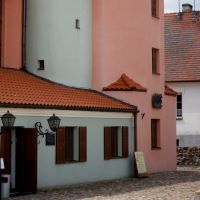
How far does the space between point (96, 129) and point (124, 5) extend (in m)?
6.81

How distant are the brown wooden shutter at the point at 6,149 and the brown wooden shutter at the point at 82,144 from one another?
3.48 meters

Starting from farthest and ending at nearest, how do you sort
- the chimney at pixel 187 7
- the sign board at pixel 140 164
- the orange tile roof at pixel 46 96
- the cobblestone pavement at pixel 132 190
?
the chimney at pixel 187 7, the sign board at pixel 140 164, the orange tile roof at pixel 46 96, the cobblestone pavement at pixel 132 190

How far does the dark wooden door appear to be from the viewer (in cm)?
1925

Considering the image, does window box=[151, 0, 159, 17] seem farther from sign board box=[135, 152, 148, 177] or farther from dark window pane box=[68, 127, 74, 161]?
dark window pane box=[68, 127, 74, 161]

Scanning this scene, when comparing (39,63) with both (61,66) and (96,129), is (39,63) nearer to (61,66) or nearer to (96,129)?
(61,66)

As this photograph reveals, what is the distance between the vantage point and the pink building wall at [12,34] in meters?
24.4

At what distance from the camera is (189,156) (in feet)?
115

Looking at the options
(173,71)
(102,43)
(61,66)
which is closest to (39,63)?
(61,66)

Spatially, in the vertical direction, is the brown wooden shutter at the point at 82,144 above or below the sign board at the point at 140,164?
above

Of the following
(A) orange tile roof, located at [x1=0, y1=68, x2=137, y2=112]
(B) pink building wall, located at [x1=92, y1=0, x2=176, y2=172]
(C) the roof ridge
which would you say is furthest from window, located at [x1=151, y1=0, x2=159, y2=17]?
(A) orange tile roof, located at [x1=0, y1=68, x2=137, y2=112]

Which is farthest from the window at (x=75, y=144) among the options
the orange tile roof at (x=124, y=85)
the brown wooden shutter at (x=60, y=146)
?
the orange tile roof at (x=124, y=85)

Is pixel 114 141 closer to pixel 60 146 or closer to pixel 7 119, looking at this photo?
pixel 60 146

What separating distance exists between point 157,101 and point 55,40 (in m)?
5.68

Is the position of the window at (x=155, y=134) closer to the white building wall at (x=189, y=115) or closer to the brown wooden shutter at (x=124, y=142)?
the brown wooden shutter at (x=124, y=142)
